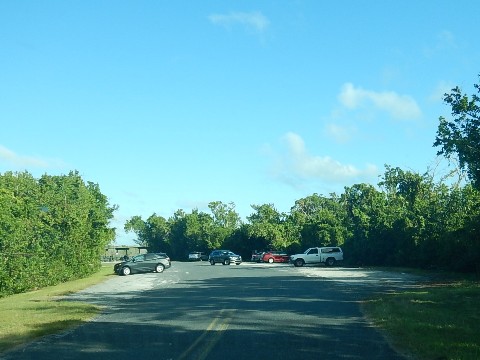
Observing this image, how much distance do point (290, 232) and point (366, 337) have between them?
76773mm

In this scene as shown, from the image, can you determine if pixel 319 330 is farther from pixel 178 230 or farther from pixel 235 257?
pixel 178 230

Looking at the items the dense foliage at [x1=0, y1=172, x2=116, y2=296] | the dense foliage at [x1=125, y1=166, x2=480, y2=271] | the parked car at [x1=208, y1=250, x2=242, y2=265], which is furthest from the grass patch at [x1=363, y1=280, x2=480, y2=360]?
the parked car at [x1=208, y1=250, x2=242, y2=265]

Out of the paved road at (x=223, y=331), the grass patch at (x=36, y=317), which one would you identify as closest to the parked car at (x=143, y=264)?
the grass patch at (x=36, y=317)

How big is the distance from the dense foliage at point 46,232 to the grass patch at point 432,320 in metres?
16.7

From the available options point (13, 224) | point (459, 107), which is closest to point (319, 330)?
point (459, 107)

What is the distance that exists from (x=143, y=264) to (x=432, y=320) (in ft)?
115

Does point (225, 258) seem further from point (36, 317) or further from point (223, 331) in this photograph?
point (223, 331)

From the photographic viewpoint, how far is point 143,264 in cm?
Answer: 4800

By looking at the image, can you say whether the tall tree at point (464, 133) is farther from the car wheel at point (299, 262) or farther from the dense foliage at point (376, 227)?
the car wheel at point (299, 262)

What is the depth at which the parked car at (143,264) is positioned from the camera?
47.2 meters

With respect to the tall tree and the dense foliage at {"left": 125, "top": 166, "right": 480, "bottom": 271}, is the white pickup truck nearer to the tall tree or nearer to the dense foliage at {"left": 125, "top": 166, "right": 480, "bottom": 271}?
the dense foliage at {"left": 125, "top": 166, "right": 480, "bottom": 271}

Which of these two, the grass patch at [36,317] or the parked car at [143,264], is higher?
the parked car at [143,264]

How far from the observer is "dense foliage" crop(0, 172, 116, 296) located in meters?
27.9

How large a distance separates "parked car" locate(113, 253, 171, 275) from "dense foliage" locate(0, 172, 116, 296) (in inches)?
99.7
